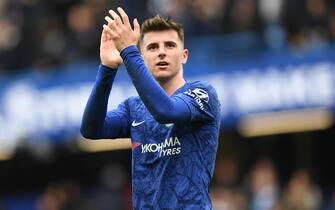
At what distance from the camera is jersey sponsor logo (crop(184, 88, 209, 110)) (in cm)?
700

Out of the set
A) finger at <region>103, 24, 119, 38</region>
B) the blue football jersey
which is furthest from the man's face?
finger at <region>103, 24, 119, 38</region>

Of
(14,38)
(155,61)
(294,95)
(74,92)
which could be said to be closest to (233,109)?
(294,95)

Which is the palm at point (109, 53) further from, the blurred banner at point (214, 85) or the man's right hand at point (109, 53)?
the blurred banner at point (214, 85)

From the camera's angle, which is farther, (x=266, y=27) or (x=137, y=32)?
(x=266, y=27)

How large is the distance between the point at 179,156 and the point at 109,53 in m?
0.79

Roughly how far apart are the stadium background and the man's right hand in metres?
7.50

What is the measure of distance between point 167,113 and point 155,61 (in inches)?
20.0

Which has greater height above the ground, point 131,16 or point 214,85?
point 131,16

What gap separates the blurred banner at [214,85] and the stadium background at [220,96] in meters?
0.02

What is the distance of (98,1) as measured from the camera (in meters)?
18.0

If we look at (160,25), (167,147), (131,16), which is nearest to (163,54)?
(160,25)

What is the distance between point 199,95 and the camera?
A: 7.05 metres

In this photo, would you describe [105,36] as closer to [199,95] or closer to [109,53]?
[109,53]

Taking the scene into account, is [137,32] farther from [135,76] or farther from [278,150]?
[278,150]
